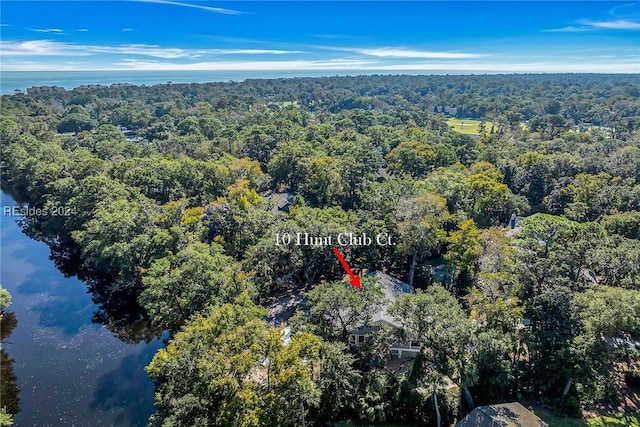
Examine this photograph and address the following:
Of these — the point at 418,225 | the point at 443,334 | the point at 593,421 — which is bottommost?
the point at 593,421

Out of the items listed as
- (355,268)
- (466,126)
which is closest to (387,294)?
(355,268)

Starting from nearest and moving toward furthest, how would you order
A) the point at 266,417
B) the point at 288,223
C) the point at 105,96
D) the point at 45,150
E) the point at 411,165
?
the point at 266,417 → the point at 288,223 → the point at 411,165 → the point at 45,150 → the point at 105,96

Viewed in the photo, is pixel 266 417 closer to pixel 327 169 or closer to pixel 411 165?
pixel 327 169

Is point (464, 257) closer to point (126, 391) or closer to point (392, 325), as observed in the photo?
point (392, 325)

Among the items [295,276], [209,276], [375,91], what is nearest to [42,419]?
[209,276]

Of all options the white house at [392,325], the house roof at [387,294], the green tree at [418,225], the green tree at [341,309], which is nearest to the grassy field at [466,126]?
the green tree at [418,225]

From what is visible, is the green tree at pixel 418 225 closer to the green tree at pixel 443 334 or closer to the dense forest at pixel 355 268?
the dense forest at pixel 355 268
